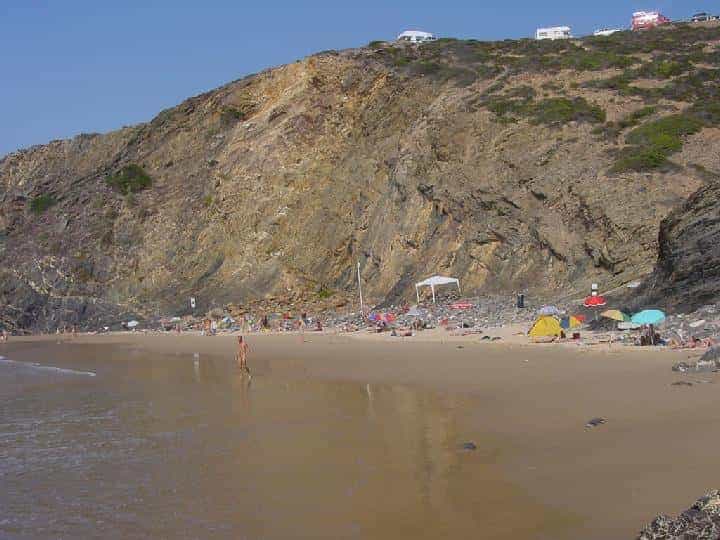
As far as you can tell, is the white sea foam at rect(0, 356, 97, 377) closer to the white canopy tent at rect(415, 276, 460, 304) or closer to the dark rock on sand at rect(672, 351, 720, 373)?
the white canopy tent at rect(415, 276, 460, 304)

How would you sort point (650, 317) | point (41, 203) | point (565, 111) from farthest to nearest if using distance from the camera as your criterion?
point (41, 203) < point (565, 111) < point (650, 317)

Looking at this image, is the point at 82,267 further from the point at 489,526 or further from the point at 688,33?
the point at 489,526

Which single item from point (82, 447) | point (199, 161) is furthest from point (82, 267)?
point (82, 447)

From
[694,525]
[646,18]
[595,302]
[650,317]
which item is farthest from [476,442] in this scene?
[646,18]

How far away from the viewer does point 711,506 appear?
16.5 feet

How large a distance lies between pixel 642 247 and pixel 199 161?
101 ft

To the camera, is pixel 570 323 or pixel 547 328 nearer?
pixel 547 328

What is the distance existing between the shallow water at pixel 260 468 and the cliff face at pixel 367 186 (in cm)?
1524

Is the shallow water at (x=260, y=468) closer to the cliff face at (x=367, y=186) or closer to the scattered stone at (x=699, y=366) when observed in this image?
the scattered stone at (x=699, y=366)

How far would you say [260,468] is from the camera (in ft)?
32.2

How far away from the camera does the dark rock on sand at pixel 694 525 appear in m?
4.86

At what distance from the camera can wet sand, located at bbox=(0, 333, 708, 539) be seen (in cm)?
729

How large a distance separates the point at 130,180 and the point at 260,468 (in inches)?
1750

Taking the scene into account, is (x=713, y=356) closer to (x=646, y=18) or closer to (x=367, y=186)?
(x=367, y=186)
